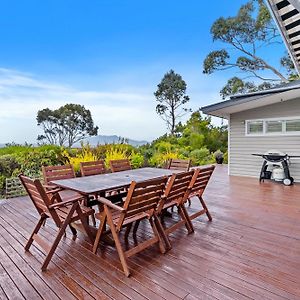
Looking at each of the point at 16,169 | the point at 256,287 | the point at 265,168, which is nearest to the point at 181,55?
the point at 265,168

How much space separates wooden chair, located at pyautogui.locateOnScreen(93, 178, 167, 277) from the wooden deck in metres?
0.14

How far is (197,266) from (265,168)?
5815mm

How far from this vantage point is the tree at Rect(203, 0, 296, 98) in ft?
49.3

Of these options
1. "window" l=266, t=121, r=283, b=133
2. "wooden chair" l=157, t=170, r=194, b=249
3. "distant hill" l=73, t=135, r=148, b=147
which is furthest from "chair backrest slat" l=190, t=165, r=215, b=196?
"distant hill" l=73, t=135, r=148, b=147

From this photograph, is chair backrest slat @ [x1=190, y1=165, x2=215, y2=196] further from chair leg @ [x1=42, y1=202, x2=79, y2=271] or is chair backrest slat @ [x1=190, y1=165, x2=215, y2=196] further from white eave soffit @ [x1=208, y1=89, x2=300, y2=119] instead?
white eave soffit @ [x1=208, y1=89, x2=300, y2=119]

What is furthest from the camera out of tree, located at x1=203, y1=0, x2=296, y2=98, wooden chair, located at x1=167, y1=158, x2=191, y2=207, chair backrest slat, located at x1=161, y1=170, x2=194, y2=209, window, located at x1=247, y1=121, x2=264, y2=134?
tree, located at x1=203, y1=0, x2=296, y2=98

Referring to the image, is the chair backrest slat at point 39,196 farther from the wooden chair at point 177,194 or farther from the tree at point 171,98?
the tree at point 171,98

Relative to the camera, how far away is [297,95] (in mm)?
6902

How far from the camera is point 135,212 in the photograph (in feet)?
8.84

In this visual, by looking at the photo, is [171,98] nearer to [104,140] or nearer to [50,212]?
[104,140]

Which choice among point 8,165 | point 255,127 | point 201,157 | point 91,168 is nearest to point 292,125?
point 255,127

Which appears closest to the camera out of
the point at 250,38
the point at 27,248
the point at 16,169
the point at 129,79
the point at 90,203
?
the point at 27,248

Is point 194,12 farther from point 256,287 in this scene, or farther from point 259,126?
point 256,287

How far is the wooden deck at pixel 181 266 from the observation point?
218 cm
